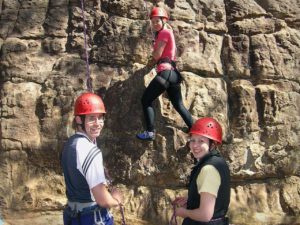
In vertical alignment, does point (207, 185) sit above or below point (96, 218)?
above

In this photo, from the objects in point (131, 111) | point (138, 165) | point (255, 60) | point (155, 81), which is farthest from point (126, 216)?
point (255, 60)

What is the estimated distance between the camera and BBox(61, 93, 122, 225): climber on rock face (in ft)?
9.94

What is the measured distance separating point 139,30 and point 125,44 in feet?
1.03

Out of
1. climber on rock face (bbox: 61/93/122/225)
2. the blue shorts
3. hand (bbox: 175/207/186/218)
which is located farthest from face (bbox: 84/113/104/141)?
hand (bbox: 175/207/186/218)

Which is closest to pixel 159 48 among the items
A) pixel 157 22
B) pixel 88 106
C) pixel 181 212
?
pixel 157 22

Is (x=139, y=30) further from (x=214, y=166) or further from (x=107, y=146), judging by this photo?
(x=214, y=166)

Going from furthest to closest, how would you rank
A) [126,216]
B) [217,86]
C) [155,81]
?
[217,86] → [126,216] → [155,81]

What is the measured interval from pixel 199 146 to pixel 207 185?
1.31ft


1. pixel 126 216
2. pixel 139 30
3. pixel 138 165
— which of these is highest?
pixel 139 30

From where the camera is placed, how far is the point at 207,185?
2994 millimetres

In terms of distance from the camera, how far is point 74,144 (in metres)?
3.12

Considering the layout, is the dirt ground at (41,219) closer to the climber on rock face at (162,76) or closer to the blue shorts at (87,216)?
the climber on rock face at (162,76)

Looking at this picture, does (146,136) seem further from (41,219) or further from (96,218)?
(96,218)

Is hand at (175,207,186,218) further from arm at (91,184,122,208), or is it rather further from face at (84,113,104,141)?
face at (84,113,104,141)
